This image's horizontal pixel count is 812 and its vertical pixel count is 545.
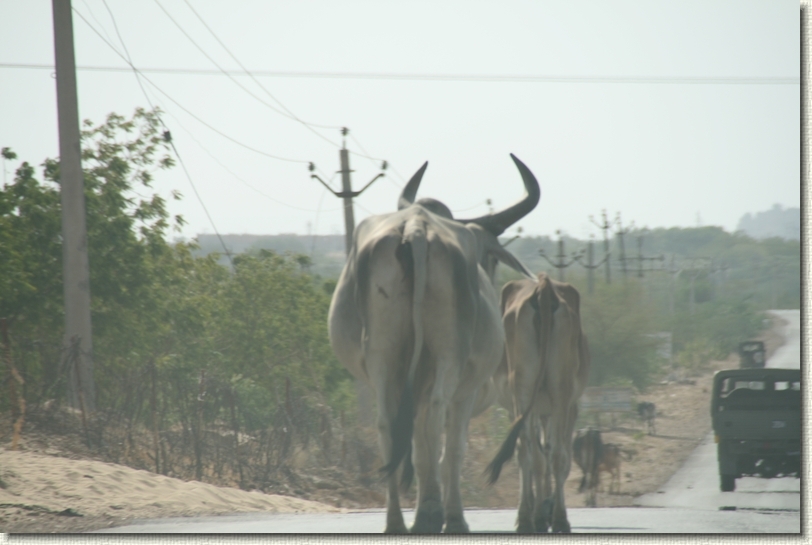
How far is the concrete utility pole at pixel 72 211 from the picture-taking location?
15.7 m

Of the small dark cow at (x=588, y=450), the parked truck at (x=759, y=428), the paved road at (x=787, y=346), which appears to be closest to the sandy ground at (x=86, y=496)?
the parked truck at (x=759, y=428)

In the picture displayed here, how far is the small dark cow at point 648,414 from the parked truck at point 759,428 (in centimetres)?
2493

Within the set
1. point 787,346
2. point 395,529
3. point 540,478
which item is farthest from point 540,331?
point 787,346

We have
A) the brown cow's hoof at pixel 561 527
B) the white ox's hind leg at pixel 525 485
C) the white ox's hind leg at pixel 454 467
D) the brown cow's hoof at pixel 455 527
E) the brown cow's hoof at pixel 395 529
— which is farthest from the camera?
the white ox's hind leg at pixel 525 485

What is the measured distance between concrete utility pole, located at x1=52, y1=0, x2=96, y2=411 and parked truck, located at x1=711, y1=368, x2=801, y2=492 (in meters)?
11.3

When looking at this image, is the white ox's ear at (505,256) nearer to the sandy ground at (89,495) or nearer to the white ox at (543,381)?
the white ox at (543,381)

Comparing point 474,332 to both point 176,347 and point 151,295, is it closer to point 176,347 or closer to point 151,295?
point 151,295

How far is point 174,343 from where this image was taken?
2791cm

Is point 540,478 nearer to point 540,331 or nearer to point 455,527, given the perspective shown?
point 540,331

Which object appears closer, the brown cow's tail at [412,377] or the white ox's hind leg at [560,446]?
the brown cow's tail at [412,377]

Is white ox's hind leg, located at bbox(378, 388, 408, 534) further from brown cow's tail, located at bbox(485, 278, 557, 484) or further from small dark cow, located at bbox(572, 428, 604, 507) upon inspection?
small dark cow, located at bbox(572, 428, 604, 507)

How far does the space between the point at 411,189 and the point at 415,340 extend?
7.78 feet

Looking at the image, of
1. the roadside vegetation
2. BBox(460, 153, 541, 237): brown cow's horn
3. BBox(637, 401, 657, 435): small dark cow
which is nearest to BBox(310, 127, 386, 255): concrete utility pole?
the roadside vegetation

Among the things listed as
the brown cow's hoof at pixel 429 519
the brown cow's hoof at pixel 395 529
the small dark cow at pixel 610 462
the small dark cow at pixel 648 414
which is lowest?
the small dark cow at pixel 648 414
